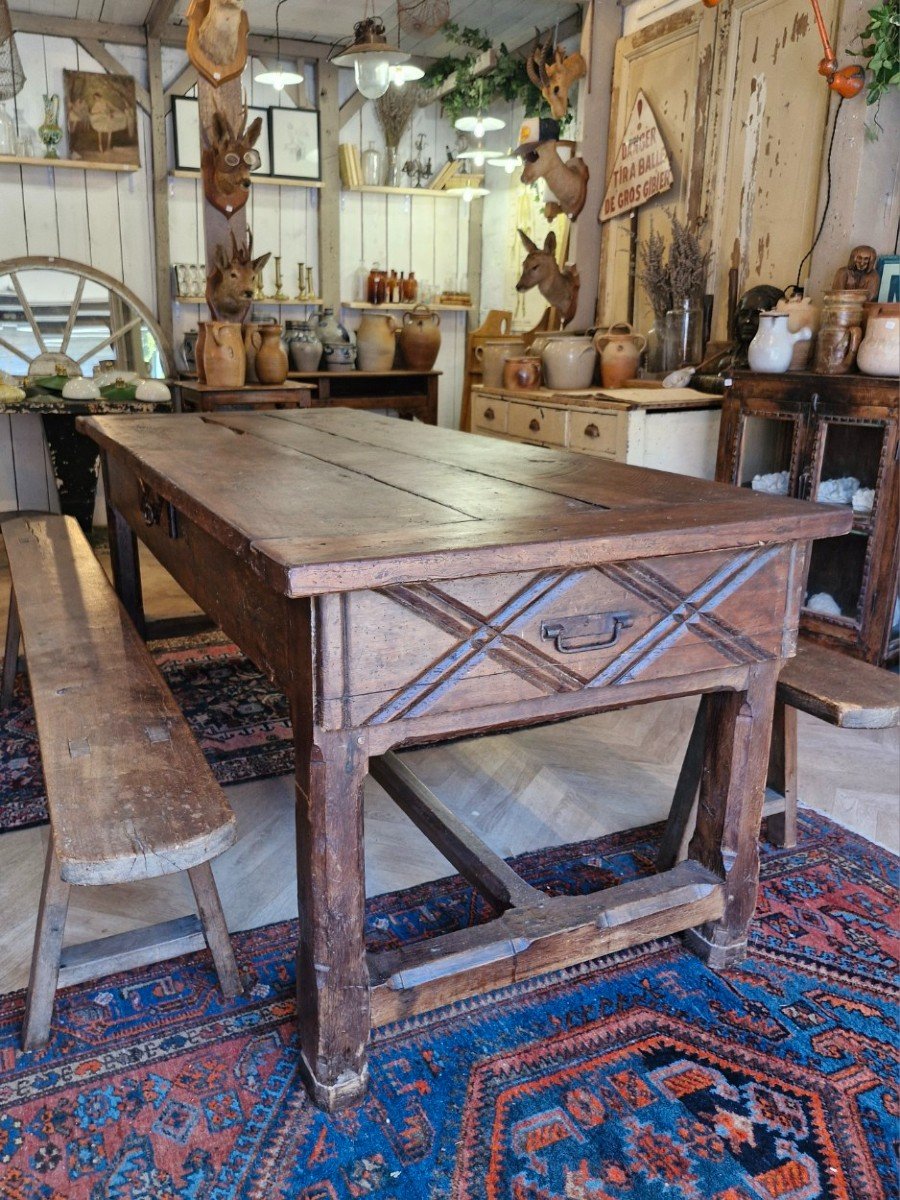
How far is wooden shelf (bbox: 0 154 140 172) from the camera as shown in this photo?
19.1 feet

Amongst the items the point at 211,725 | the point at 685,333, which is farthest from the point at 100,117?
the point at 211,725

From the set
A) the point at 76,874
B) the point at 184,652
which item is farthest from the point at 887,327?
the point at 76,874

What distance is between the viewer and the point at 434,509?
1.66 metres

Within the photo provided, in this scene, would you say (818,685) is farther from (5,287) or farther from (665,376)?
(5,287)

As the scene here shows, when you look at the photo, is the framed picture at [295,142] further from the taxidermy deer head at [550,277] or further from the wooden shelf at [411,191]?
the taxidermy deer head at [550,277]

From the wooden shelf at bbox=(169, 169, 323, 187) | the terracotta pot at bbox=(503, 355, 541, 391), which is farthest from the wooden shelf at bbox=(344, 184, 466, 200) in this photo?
the terracotta pot at bbox=(503, 355, 541, 391)

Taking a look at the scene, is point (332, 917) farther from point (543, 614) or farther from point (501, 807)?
point (501, 807)

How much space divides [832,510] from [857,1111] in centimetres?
99

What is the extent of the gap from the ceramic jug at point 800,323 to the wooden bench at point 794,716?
72.1 inches

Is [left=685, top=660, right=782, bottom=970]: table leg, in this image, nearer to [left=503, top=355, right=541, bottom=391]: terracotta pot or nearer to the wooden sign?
[left=503, top=355, right=541, bottom=391]: terracotta pot

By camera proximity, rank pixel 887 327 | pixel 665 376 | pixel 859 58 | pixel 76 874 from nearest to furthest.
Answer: pixel 76 874 → pixel 887 327 → pixel 859 58 → pixel 665 376

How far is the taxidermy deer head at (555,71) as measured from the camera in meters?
5.09

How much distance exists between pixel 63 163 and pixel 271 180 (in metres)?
1.32

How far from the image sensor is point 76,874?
1.35 m
